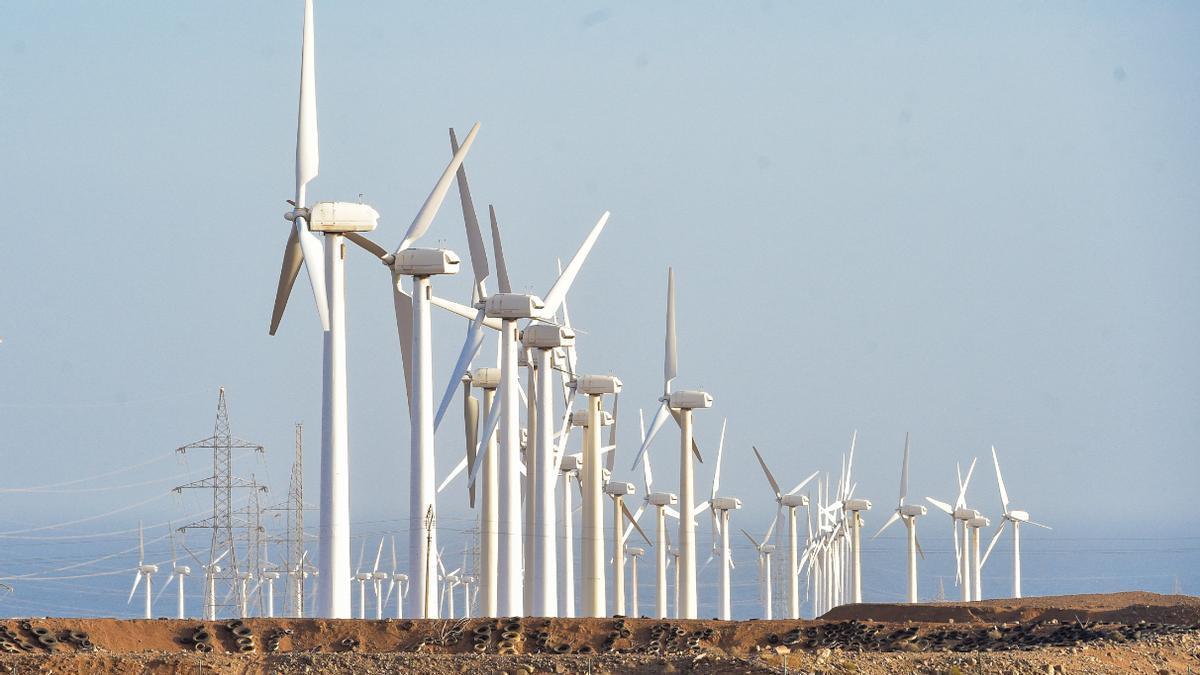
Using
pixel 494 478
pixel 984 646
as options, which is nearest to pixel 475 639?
pixel 984 646

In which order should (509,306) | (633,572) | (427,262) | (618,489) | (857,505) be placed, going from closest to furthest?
1. (427,262)
2. (509,306)
3. (618,489)
4. (857,505)
5. (633,572)

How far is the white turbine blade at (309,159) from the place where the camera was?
52.9 meters

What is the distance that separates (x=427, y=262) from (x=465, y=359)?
12.8 feet

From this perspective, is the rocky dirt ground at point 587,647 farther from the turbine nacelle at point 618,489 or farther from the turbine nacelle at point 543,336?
the turbine nacelle at point 618,489

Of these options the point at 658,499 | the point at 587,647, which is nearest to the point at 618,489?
the point at 658,499

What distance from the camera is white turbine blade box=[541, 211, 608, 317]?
62.5 meters

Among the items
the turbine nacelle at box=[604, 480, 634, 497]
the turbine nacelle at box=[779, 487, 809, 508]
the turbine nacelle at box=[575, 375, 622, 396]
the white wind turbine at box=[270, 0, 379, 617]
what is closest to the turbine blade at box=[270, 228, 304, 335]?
the white wind turbine at box=[270, 0, 379, 617]

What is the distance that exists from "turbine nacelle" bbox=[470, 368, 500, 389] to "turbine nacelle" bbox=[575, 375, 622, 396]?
16.0 feet

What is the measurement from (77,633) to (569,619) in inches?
489

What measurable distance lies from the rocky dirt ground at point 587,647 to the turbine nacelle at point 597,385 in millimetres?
23976

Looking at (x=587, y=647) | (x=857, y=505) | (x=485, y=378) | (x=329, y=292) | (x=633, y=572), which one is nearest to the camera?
(x=587, y=647)

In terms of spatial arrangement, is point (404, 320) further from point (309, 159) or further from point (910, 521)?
point (910, 521)

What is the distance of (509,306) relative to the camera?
60844 millimetres

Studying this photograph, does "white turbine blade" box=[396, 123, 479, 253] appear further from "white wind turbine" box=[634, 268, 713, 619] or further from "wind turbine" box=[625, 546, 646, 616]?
"wind turbine" box=[625, 546, 646, 616]
